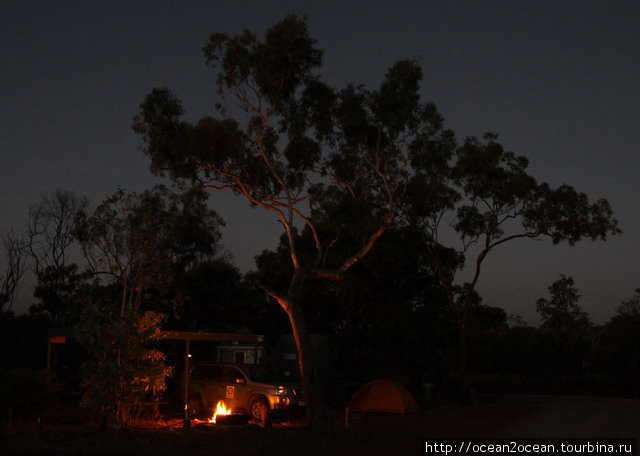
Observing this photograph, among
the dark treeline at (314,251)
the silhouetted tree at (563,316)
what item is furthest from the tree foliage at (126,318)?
the silhouetted tree at (563,316)

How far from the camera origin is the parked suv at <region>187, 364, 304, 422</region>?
51.8ft

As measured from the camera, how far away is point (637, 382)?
109 ft

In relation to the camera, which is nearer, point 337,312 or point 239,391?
point 239,391

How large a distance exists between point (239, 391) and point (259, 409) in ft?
2.71

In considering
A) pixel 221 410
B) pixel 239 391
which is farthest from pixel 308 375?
pixel 221 410

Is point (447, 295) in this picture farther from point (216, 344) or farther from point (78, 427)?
point (78, 427)

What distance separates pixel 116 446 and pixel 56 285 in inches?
944

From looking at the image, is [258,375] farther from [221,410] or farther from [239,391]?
[221,410]

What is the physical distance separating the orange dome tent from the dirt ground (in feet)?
2.73

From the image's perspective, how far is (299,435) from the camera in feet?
42.0

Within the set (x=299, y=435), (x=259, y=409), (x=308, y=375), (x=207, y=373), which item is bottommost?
(x=299, y=435)

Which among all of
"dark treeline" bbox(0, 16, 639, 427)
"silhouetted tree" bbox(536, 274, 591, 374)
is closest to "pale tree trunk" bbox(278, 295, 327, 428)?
"dark treeline" bbox(0, 16, 639, 427)

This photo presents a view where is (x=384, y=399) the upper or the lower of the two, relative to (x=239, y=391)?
lower

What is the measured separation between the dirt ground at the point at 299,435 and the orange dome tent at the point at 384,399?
83 cm
